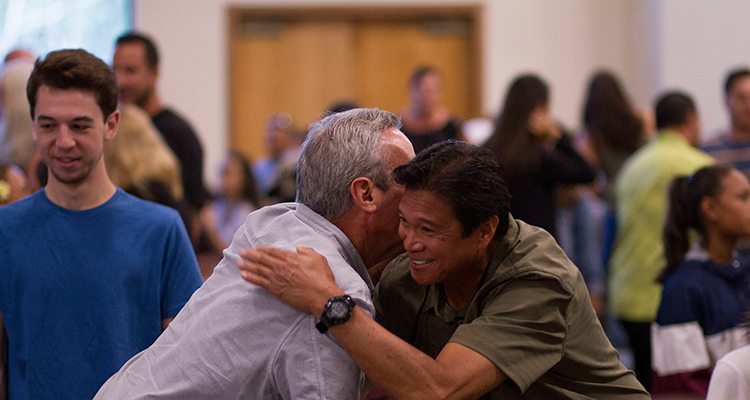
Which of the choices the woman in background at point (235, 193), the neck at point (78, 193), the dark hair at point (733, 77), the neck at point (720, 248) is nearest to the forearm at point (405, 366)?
the neck at point (78, 193)

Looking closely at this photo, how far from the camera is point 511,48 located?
7109 millimetres

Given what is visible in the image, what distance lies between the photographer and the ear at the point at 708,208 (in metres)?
2.81

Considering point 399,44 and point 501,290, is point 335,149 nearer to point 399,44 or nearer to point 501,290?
point 501,290

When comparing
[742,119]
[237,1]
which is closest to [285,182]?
Result: [742,119]

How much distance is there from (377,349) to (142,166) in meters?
1.59

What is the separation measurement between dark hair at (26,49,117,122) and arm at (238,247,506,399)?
0.71 metres

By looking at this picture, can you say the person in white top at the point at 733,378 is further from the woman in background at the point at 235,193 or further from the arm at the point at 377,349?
the woman in background at the point at 235,193

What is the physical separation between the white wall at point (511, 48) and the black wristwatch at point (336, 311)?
5.51 meters

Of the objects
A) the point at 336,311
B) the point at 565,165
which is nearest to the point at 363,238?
the point at 336,311

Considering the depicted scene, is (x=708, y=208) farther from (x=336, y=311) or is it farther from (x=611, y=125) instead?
(x=336, y=311)

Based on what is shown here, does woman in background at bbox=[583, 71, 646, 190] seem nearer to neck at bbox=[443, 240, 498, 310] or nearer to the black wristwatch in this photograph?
neck at bbox=[443, 240, 498, 310]

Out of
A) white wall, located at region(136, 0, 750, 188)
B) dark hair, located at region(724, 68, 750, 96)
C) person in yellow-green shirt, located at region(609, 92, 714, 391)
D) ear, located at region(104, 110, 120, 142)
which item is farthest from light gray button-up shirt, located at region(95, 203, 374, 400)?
white wall, located at region(136, 0, 750, 188)

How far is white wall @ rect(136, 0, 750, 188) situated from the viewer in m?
6.92

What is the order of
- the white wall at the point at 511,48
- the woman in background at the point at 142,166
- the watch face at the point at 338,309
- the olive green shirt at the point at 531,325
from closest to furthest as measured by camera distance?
the watch face at the point at 338,309 < the olive green shirt at the point at 531,325 < the woman in background at the point at 142,166 < the white wall at the point at 511,48
